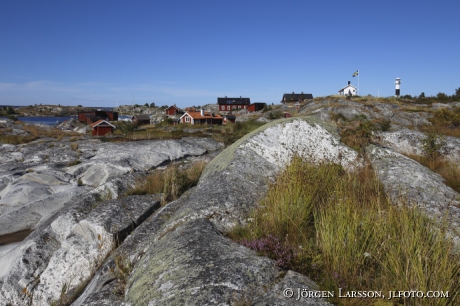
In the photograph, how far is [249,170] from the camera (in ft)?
25.6

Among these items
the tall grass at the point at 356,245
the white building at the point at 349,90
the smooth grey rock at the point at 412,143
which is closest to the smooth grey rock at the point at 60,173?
the tall grass at the point at 356,245

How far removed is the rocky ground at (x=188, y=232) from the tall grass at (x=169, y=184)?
426 mm

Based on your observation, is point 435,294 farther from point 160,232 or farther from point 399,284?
point 160,232

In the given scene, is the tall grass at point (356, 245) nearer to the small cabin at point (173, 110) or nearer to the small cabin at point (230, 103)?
the small cabin at point (173, 110)

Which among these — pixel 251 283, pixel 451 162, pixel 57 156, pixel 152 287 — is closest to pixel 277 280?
pixel 251 283

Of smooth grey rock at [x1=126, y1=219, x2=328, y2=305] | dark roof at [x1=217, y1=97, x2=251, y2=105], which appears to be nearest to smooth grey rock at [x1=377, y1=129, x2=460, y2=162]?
smooth grey rock at [x1=126, y1=219, x2=328, y2=305]

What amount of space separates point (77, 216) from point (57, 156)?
725 inches

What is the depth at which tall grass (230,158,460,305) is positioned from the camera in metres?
3.18

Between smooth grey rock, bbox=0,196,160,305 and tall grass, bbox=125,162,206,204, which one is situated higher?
tall grass, bbox=125,162,206,204

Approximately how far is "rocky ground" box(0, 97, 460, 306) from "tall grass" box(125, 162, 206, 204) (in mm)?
426

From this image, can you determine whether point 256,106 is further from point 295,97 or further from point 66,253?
point 66,253

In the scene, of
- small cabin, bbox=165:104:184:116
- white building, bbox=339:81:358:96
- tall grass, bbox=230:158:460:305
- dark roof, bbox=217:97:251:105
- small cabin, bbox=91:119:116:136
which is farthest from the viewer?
dark roof, bbox=217:97:251:105

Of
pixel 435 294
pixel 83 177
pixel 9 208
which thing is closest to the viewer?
pixel 435 294

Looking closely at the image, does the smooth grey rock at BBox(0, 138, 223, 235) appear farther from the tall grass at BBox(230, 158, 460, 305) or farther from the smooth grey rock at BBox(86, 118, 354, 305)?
the tall grass at BBox(230, 158, 460, 305)
